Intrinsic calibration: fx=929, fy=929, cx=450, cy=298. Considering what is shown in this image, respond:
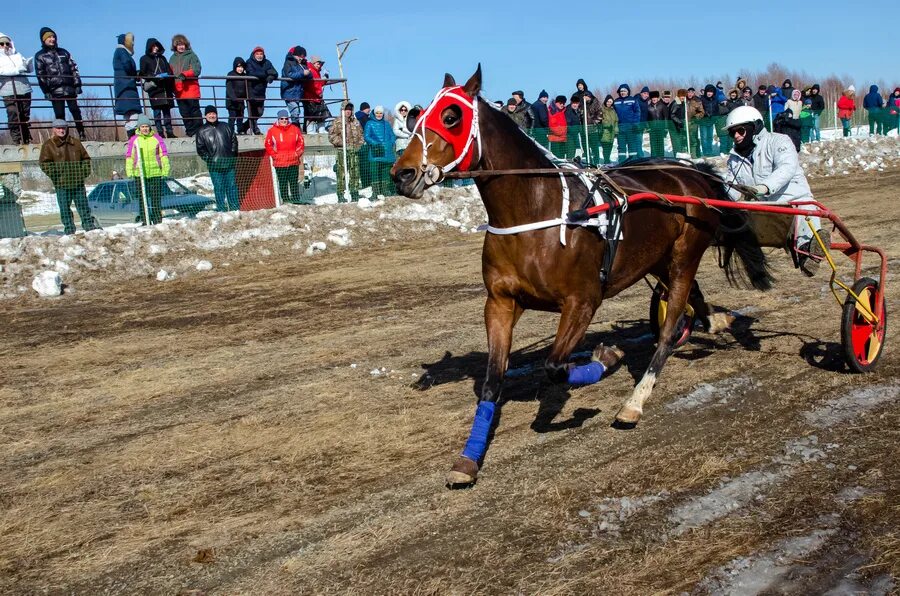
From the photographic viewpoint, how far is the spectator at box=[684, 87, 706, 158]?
24.0 metres

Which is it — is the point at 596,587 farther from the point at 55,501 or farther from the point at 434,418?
the point at 55,501

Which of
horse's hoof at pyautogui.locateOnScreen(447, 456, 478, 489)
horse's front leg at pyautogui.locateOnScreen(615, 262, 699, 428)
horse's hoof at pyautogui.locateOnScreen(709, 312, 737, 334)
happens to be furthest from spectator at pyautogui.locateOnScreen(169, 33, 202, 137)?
horse's hoof at pyautogui.locateOnScreen(447, 456, 478, 489)

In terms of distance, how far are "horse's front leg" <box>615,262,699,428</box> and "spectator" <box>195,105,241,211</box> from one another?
34.7ft

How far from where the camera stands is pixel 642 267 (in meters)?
6.32

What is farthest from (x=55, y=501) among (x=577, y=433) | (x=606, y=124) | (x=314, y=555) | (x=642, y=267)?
(x=606, y=124)

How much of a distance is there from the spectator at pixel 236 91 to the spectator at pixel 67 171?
4752mm

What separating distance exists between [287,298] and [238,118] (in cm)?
866

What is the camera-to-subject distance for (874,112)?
32.1 meters

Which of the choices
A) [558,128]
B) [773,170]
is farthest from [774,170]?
[558,128]

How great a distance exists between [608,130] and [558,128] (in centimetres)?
188

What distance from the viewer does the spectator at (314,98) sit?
20.3m

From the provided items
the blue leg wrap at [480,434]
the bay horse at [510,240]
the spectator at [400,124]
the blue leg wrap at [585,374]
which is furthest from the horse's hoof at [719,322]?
the spectator at [400,124]

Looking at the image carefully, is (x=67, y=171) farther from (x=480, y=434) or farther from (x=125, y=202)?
(x=480, y=434)

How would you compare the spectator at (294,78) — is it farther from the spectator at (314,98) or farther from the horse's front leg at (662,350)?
the horse's front leg at (662,350)
